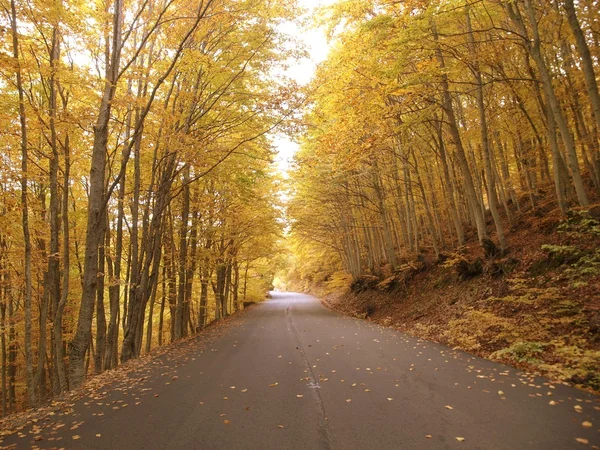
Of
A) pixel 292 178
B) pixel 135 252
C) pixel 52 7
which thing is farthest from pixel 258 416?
pixel 292 178

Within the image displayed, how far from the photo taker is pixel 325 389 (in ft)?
16.5

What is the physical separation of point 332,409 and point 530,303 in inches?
223

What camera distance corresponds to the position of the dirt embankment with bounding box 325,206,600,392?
5.49m

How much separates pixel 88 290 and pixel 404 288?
39.2ft

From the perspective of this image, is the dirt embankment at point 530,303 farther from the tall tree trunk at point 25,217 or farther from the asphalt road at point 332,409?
the tall tree trunk at point 25,217

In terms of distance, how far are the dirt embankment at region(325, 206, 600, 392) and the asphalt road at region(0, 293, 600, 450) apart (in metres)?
Answer: 0.67

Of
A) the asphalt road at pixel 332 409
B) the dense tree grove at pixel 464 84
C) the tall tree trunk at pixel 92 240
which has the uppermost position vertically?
the dense tree grove at pixel 464 84

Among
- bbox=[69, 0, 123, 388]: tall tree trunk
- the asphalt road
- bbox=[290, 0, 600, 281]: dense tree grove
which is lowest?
the asphalt road

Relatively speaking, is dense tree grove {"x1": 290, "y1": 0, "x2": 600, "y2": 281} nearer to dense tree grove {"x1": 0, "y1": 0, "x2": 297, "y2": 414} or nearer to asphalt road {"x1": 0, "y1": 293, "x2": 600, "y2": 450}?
dense tree grove {"x1": 0, "y1": 0, "x2": 297, "y2": 414}

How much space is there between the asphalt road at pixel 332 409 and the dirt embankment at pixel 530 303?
67 cm

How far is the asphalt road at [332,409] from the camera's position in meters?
→ 3.39

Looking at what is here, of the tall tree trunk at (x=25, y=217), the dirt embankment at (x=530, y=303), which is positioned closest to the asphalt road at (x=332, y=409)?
the dirt embankment at (x=530, y=303)

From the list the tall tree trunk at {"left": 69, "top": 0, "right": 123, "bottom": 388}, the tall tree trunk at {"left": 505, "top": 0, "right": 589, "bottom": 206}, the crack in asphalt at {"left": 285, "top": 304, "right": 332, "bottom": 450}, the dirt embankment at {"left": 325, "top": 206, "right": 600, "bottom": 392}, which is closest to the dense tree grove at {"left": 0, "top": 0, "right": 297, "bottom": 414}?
the tall tree trunk at {"left": 69, "top": 0, "right": 123, "bottom": 388}

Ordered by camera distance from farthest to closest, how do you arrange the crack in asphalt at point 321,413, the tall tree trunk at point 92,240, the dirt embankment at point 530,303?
the tall tree trunk at point 92,240
the dirt embankment at point 530,303
the crack in asphalt at point 321,413
